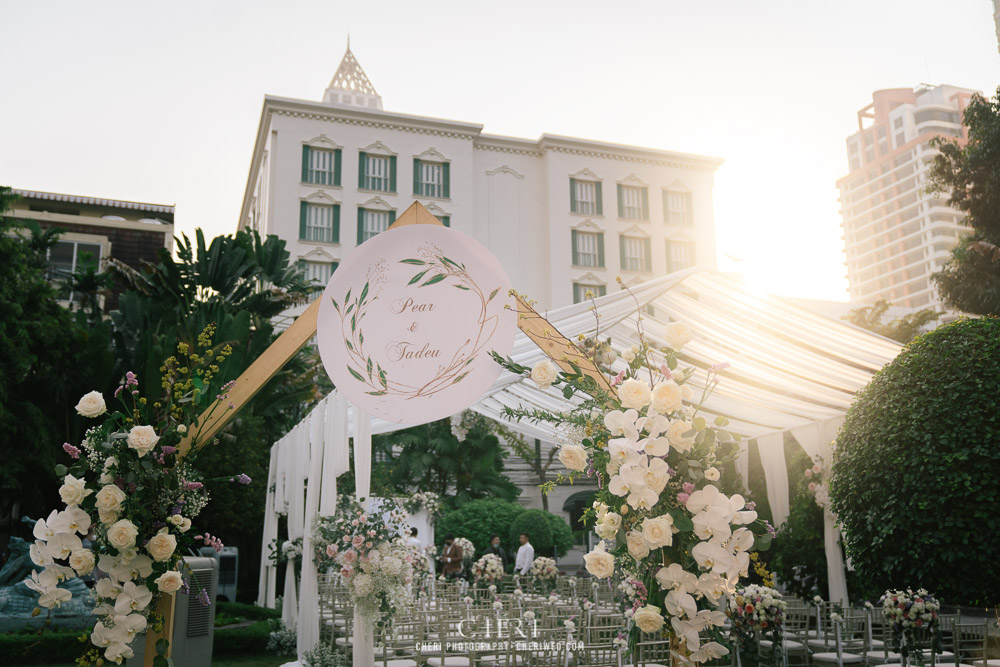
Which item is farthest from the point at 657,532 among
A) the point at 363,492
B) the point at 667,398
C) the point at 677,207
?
the point at 677,207

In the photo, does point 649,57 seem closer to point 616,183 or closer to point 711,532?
point 711,532

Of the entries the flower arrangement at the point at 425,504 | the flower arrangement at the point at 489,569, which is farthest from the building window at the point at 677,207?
the flower arrangement at the point at 489,569

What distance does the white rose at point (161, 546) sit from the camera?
3668 mm

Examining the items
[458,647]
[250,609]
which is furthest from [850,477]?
[250,609]

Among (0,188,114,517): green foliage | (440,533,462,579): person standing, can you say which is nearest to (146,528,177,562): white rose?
(0,188,114,517): green foliage

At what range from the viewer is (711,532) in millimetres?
3020

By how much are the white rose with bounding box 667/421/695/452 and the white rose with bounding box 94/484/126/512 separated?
8.09ft

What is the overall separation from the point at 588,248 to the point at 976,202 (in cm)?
1887

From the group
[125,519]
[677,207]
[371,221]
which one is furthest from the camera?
[677,207]

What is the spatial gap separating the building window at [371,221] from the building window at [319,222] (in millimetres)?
915

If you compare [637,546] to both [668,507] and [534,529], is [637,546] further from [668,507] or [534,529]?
[534,529]

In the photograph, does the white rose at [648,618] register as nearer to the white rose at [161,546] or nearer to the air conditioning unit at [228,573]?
the white rose at [161,546]

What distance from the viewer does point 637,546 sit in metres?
3.03

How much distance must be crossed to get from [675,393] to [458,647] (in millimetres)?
6936
